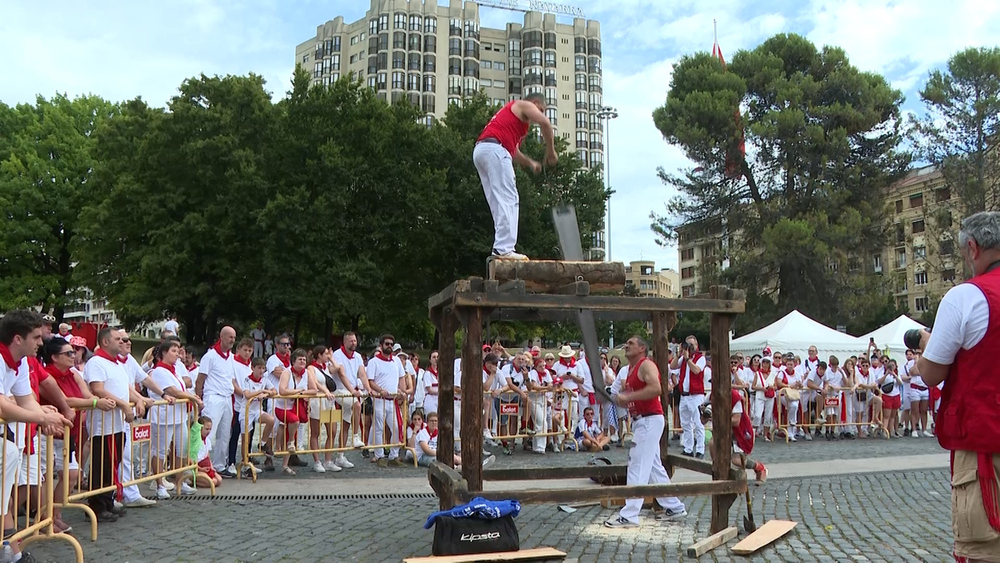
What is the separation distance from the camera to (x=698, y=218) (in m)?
40.2

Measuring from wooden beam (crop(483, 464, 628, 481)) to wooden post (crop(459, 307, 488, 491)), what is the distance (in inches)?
51.2

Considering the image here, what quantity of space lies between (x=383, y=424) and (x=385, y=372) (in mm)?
1074

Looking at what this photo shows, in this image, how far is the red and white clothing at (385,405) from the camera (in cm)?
1275

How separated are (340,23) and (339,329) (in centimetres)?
6620

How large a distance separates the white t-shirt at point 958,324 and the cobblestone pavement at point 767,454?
900 cm

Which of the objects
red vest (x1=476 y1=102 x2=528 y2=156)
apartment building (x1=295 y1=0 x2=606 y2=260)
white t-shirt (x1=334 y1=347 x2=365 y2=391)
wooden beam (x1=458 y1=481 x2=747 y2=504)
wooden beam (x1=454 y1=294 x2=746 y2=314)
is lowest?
wooden beam (x1=458 y1=481 x2=747 y2=504)

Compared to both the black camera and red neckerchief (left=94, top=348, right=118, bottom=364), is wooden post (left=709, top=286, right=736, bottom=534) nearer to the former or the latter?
the black camera

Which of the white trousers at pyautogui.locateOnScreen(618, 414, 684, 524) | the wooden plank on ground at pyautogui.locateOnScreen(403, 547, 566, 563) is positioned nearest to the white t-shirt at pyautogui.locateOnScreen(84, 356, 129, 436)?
the wooden plank on ground at pyautogui.locateOnScreen(403, 547, 566, 563)

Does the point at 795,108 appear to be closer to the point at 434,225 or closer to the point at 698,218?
the point at 698,218

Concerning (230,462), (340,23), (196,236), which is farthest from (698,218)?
(340,23)

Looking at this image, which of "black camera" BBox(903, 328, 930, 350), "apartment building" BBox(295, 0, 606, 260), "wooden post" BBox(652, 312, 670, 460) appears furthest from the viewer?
"apartment building" BBox(295, 0, 606, 260)

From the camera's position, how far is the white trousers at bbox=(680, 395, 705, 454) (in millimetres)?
14047

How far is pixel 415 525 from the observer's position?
785cm

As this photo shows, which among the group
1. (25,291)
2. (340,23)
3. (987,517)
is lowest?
(987,517)
